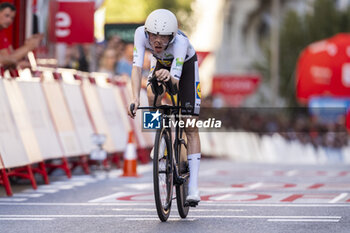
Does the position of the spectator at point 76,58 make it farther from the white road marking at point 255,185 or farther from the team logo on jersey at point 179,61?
the team logo on jersey at point 179,61

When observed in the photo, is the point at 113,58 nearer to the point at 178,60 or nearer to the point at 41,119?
the point at 41,119

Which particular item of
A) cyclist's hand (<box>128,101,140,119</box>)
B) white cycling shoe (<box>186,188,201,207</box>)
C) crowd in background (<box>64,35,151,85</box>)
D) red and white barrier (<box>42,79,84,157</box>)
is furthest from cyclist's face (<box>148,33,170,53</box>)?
crowd in background (<box>64,35,151,85</box>)

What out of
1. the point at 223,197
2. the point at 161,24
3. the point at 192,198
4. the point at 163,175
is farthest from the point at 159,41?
the point at 223,197

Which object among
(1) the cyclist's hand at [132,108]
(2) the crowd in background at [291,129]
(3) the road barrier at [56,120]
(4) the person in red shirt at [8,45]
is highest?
(4) the person in red shirt at [8,45]

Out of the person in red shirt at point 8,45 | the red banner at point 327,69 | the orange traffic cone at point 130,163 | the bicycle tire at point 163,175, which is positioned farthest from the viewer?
the red banner at point 327,69

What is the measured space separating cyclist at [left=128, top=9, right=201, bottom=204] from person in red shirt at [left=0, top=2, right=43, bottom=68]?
4086mm

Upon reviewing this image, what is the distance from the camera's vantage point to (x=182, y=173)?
396 inches

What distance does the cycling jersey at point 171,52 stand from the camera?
32.1 feet

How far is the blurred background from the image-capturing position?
766 inches

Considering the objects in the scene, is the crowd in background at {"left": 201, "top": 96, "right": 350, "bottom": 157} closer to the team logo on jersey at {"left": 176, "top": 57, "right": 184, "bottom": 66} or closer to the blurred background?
the blurred background

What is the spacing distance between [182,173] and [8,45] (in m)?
5.16

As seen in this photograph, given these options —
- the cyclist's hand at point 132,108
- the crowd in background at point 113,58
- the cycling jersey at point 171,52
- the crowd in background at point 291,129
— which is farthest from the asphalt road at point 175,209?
the crowd in background at point 291,129

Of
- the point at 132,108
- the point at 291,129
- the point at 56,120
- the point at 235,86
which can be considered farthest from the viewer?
the point at 291,129

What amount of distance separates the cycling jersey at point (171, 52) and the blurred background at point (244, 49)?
7.88m
